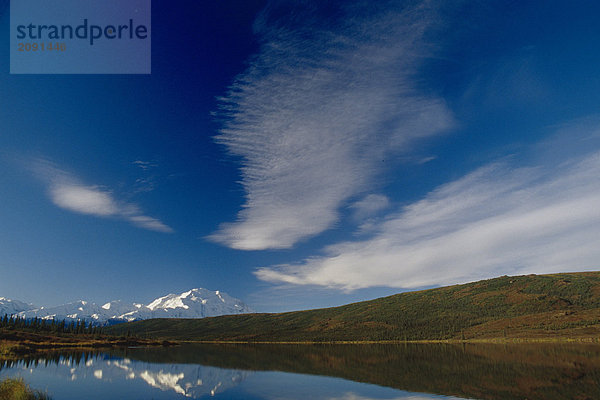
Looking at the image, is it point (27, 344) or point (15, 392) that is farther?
Answer: point (27, 344)

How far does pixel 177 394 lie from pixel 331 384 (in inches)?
812

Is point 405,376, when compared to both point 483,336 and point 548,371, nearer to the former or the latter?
point 548,371

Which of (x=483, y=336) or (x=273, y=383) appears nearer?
(x=273, y=383)

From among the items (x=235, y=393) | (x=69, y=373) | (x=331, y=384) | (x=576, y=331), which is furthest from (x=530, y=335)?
(x=69, y=373)

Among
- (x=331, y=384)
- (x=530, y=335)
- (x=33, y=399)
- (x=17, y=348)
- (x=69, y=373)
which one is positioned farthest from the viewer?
(x=530, y=335)

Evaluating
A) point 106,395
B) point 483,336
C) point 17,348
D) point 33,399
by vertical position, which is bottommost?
point 483,336

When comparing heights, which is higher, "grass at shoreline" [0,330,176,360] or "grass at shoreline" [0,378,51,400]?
"grass at shoreline" [0,378,51,400]

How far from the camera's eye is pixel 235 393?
4144 centimetres

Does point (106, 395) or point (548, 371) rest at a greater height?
point (106, 395)

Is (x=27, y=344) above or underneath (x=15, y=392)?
underneath

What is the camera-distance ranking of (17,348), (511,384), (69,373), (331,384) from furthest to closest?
(17,348)
(69,373)
(331,384)
(511,384)

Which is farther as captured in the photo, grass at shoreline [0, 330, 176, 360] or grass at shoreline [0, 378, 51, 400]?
grass at shoreline [0, 330, 176, 360]

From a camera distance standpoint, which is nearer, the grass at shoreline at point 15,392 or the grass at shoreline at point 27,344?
the grass at shoreline at point 15,392

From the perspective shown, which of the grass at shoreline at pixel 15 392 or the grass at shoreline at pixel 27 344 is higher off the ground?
the grass at shoreline at pixel 15 392
